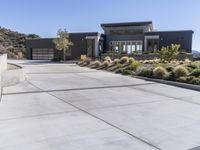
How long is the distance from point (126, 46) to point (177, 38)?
7.83 m

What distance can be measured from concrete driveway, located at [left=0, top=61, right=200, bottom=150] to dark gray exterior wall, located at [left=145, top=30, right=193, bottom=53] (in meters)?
26.6

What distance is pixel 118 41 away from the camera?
41.5 metres

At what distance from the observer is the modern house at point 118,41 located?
37.5m

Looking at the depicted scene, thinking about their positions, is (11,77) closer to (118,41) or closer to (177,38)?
(177,38)

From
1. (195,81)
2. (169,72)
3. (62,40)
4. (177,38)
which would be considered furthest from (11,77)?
(177,38)

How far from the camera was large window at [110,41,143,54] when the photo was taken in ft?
132

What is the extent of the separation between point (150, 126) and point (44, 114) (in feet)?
9.93

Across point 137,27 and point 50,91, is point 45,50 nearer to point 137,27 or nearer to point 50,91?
point 137,27

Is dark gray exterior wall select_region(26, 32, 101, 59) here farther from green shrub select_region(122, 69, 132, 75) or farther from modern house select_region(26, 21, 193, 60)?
green shrub select_region(122, 69, 132, 75)

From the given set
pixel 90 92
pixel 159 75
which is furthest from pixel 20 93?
pixel 159 75

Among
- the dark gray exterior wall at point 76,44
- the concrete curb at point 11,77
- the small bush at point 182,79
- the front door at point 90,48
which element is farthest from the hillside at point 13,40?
the small bush at point 182,79

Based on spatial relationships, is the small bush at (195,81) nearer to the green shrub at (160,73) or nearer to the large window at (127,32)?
the green shrub at (160,73)

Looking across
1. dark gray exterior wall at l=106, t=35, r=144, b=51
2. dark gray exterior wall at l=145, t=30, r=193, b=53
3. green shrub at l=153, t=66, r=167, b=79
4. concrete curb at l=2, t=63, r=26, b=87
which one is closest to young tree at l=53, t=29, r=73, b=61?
dark gray exterior wall at l=106, t=35, r=144, b=51

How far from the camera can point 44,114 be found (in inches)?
307
